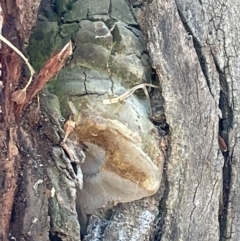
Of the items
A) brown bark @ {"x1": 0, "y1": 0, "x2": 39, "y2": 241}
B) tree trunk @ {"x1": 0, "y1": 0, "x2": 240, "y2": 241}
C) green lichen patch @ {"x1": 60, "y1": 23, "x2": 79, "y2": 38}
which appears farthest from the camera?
green lichen patch @ {"x1": 60, "y1": 23, "x2": 79, "y2": 38}

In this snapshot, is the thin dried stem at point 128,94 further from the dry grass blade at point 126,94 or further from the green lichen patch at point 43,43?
the green lichen patch at point 43,43

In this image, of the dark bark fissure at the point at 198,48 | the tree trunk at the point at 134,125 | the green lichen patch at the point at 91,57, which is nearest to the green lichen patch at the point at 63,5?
the tree trunk at the point at 134,125

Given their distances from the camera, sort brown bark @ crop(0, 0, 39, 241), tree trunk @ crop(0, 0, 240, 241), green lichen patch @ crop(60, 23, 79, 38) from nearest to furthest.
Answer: brown bark @ crop(0, 0, 39, 241), tree trunk @ crop(0, 0, 240, 241), green lichen patch @ crop(60, 23, 79, 38)

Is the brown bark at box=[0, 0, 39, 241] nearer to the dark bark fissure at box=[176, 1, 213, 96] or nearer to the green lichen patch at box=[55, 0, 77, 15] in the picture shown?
the green lichen patch at box=[55, 0, 77, 15]

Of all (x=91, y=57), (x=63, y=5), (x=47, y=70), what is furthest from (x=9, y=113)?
(x=63, y=5)

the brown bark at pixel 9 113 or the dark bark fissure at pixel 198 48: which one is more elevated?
the dark bark fissure at pixel 198 48

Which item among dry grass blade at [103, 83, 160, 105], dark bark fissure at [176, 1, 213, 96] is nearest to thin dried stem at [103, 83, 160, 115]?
dry grass blade at [103, 83, 160, 105]

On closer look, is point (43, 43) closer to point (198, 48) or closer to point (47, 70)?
point (47, 70)

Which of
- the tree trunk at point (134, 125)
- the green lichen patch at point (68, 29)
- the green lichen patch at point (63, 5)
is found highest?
the green lichen patch at point (63, 5)

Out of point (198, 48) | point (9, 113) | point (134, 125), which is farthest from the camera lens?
point (198, 48)
